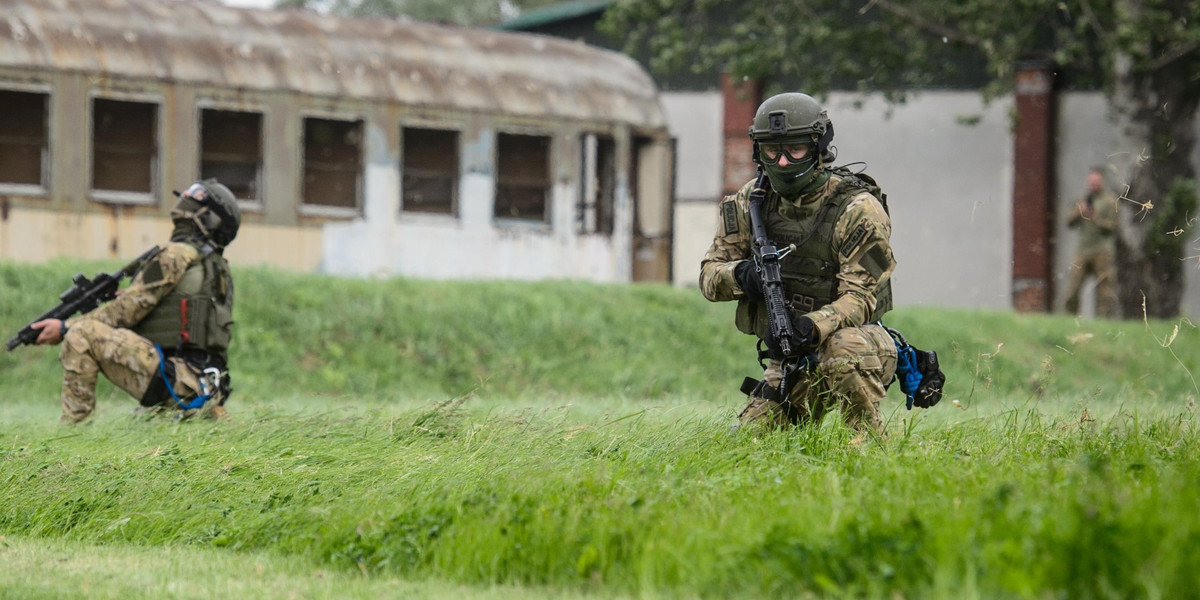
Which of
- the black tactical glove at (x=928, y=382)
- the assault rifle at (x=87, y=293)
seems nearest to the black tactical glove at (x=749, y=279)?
the black tactical glove at (x=928, y=382)

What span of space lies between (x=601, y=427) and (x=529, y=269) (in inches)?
477

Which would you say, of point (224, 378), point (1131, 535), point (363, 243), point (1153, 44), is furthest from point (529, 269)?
point (1131, 535)

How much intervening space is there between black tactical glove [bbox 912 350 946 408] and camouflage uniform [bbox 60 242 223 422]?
175 inches

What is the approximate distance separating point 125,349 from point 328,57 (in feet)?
31.6

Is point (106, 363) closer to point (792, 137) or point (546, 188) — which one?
point (792, 137)

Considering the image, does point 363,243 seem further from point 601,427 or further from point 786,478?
point 786,478

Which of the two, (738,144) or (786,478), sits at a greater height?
(738,144)

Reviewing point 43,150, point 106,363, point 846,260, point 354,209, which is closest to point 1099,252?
point 354,209

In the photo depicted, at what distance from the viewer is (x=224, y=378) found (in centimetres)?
956

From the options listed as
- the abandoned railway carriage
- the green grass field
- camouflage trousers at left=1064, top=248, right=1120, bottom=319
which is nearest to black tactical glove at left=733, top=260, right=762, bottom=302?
the green grass field

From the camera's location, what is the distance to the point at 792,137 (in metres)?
6.81

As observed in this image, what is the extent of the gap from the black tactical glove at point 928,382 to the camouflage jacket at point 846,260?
1.46ft

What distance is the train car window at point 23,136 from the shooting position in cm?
Answer: 1686

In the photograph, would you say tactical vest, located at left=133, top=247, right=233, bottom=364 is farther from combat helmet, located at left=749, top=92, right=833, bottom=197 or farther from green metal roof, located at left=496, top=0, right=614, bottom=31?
green metal roof, located at left=496, top=0, right=614, bottom=31
